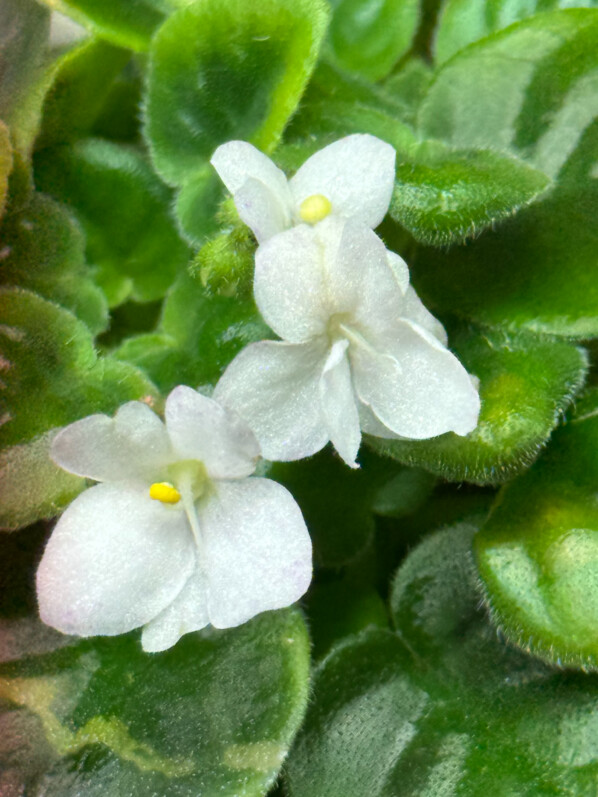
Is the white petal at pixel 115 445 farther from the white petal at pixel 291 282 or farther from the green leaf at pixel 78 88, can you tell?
the green leaf at pixel 78 88

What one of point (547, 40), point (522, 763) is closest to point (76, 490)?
point (522, 763)

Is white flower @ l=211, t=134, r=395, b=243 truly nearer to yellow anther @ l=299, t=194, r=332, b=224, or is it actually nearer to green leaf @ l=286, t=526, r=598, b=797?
yellow anther @ l=299, t=194, r=332, b=224

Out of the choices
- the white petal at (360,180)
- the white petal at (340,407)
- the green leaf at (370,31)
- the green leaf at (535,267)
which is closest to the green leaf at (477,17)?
the green leaf at (370,31)

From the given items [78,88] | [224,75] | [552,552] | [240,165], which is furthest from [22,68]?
[552,552]

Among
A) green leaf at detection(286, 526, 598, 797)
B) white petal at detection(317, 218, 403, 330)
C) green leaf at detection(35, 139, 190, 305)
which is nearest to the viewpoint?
white petal at detection(317, 218, 403, 330)

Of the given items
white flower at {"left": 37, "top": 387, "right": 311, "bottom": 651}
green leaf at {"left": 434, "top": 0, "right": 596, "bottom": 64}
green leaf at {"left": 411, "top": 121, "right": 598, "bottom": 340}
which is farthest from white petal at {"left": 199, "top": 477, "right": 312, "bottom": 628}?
green leaf at {"left": 434, "top": 0, "right": 596, "bottom": 64}

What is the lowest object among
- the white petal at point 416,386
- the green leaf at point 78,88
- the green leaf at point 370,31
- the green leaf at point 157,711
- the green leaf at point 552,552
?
the green leaf at point 157,711

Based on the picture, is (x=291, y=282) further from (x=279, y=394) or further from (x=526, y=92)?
(x=526, y=92)
